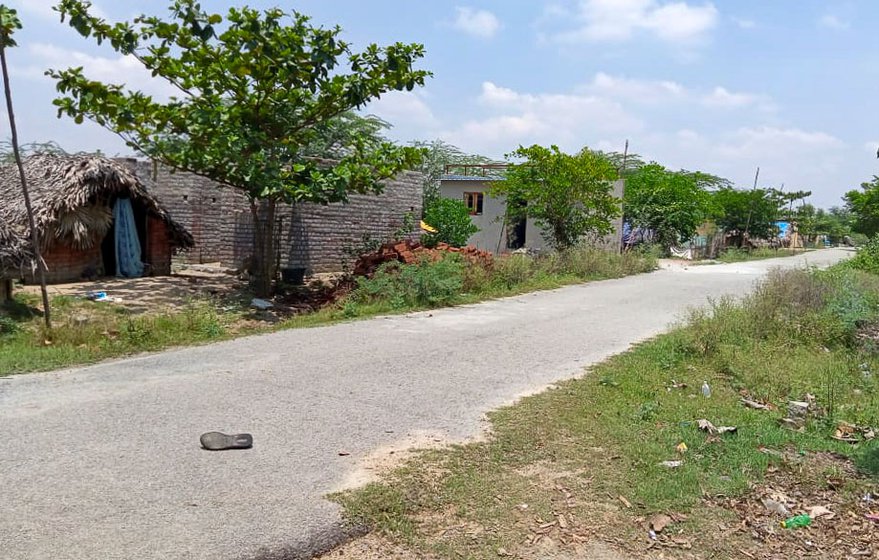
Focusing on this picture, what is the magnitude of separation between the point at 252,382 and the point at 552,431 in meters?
3.25

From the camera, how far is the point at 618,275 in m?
20.6

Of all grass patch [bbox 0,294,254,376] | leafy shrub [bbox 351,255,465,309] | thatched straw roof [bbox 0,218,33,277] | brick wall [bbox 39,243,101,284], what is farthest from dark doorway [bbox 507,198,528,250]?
thatched straw roof [bbox 0,218,33,277]

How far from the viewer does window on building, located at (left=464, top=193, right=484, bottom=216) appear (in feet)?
98.6

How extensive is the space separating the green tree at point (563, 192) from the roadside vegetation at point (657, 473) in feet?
42.1

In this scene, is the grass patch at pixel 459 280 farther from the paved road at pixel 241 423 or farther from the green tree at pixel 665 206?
the green tree at pixel 665 206

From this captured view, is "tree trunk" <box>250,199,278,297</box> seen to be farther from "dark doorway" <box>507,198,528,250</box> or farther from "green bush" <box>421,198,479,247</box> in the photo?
"dark doorway" <box>507,198,528,250</box>

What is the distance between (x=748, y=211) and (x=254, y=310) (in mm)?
37780

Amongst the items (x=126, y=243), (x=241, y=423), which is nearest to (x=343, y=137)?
(x=126, y=243)

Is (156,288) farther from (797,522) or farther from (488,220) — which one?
(488,220)

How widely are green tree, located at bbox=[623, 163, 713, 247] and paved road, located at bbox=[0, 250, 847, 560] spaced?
2278 centimetres

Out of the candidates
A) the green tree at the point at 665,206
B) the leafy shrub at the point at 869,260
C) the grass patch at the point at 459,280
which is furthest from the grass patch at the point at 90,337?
the green tree at the point at 665,206

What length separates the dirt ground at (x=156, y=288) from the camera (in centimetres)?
1401

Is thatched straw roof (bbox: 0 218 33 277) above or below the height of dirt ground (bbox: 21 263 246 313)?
above

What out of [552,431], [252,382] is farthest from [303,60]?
[552,431]
